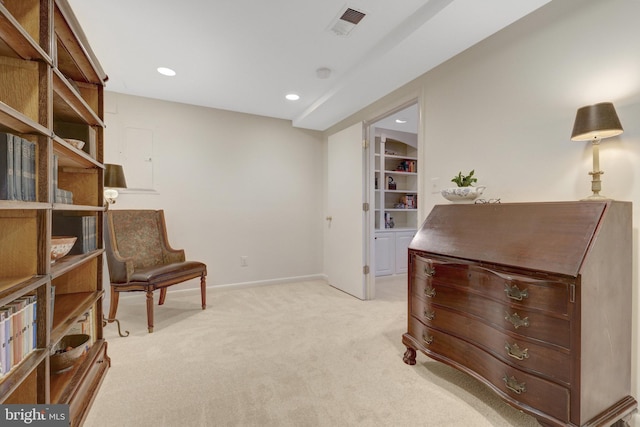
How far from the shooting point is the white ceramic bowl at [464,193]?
6.23 ft

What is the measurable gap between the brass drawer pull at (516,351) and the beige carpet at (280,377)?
0.38 m

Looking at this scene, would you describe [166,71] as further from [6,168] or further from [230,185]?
[6,168]

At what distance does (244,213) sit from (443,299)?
9.49 feet

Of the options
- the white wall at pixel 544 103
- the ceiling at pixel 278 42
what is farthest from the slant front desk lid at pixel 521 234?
the ceiling at pixel 278 42

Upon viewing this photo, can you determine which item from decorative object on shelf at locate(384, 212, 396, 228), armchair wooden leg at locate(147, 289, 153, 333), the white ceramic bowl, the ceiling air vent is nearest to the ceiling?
the ceiling air vent

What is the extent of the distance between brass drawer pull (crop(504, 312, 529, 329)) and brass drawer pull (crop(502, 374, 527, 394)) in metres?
0.26

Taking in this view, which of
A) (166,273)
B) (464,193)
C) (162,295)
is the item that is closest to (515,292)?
(464,193)

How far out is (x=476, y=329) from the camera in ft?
4.98

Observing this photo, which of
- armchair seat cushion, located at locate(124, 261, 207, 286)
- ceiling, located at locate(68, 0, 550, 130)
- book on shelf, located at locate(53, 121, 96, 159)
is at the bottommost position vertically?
armchair seat cushion, located at locate(124, 261, 207, 286)

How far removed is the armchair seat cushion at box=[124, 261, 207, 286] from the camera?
245cm

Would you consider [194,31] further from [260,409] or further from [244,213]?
[260,409]

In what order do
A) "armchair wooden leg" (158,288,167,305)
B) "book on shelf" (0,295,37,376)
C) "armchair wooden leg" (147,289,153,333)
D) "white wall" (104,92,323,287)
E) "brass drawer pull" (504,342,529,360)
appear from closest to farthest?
"book on shelf" (0,295,37,376) → "brass drawer pull" (504,342,529,360) → "armchair wooden leg" (147,289,153,333) → "armchair wooden leg" (158,288,167,305) → "white wall" (104,92,323,287)

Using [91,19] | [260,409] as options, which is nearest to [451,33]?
[91,19]

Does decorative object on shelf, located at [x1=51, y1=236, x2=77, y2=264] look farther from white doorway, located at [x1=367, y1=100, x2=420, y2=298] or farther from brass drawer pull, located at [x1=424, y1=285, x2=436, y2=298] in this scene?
white doorway, located at [x1=367, y1=100, x2=420, y2=298]
